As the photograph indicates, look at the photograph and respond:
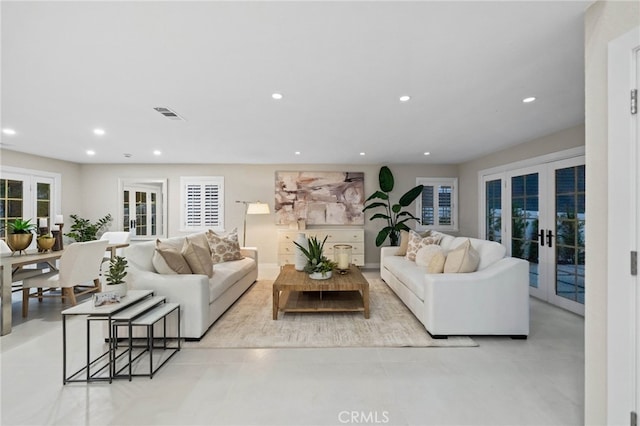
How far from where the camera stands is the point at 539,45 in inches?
71.1

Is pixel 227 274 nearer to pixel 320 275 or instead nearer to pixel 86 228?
pixel 320 275

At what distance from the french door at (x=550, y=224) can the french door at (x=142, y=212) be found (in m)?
6.81

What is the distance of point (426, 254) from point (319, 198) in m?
2.79

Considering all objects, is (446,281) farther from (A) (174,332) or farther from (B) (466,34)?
(A) (174,332)

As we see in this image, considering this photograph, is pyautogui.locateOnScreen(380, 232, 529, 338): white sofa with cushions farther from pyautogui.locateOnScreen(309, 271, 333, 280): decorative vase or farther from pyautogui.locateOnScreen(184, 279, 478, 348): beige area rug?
pyautogui.locateOnScreen(309, 271, 333, 280): decorative vase

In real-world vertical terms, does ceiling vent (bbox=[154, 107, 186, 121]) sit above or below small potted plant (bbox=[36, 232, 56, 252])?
above

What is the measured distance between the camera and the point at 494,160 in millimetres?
4980

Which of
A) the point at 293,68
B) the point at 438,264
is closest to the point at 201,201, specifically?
the point at 293,68

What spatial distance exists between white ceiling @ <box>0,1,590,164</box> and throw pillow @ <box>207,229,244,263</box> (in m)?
1.55

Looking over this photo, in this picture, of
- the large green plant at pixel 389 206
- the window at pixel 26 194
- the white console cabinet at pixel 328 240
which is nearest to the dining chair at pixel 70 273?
the window at pixel 26 194

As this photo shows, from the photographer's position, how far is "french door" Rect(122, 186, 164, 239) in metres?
6.31

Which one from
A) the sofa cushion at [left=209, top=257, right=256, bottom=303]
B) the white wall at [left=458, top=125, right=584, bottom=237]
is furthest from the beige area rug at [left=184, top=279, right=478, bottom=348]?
the white wall at [left=458, top=125, right=584, bottom=237]

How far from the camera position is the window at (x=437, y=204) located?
20.6 feet
